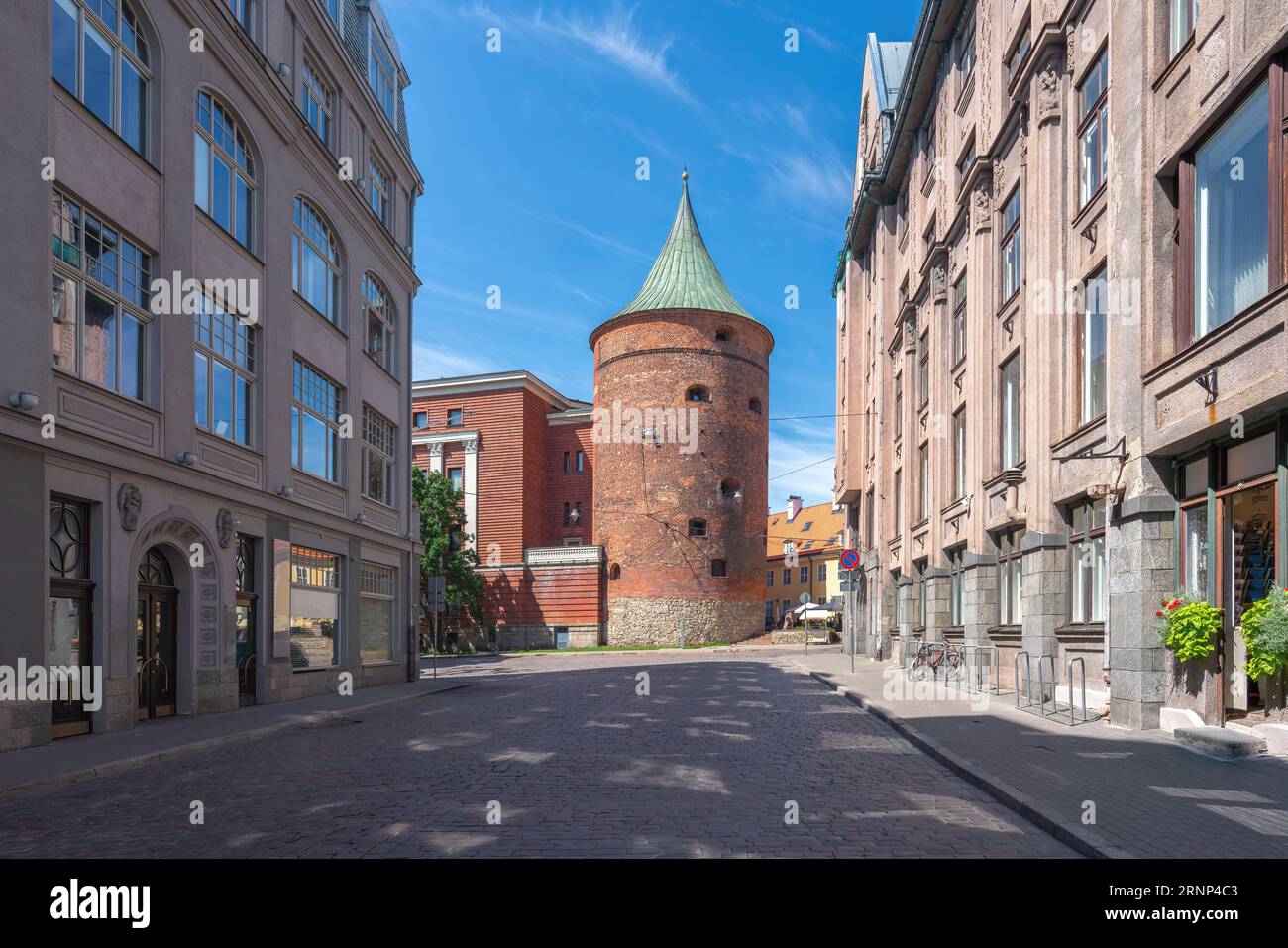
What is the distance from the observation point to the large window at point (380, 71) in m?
27.4

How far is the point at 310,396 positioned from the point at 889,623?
21.2 m

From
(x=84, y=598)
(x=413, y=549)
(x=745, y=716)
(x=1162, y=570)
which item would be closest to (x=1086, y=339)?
(x=1162, y=570)

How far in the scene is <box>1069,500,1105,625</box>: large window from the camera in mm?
15438

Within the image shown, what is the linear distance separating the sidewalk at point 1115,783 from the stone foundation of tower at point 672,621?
4064cm

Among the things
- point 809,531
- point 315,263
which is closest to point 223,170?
point 315,263

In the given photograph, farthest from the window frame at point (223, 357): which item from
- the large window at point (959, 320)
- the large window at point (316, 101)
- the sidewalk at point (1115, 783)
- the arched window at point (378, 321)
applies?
the large window at point (959, 320)

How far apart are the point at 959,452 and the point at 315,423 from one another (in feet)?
49.5

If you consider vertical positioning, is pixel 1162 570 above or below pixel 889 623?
above

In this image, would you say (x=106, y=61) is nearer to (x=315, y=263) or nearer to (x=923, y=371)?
(x=315, y=263)

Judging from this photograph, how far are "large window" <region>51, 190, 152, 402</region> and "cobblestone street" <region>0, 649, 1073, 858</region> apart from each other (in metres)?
5.66

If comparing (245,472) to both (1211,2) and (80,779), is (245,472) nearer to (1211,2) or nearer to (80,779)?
(80,779)

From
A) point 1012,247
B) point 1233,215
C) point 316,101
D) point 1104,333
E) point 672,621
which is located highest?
point 316,101

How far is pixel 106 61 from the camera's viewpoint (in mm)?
15008
